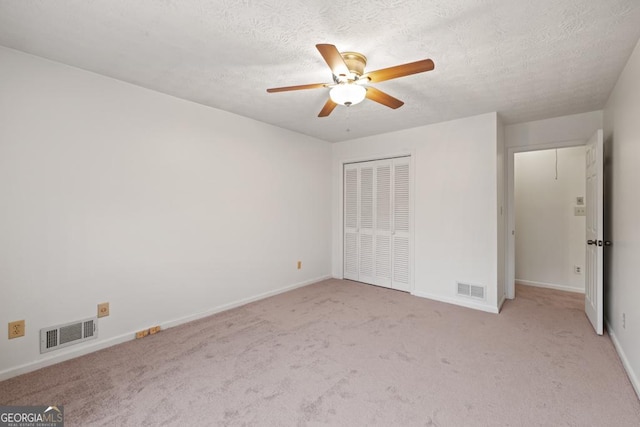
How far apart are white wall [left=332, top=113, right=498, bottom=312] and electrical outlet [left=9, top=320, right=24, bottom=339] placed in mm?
4020

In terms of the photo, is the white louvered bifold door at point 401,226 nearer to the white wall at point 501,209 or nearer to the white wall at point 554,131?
the white wall at point 501,209

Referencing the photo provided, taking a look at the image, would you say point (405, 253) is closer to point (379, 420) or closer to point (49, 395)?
point (379, 420)

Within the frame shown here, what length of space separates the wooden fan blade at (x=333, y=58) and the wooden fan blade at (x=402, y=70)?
20 cm

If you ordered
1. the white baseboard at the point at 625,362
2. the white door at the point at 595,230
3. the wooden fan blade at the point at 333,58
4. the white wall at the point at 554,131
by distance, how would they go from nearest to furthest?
1. the wooden fan blade at the point at 333,58
2. the white baseboard at the point at 625,362
3. the white door at the point at 595,230
4. the white wall at the point at 554,131

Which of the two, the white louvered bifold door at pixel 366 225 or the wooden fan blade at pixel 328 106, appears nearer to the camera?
the wooden fan blade at pixel 328 106

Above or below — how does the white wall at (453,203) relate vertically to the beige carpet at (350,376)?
above

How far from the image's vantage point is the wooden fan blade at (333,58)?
160 cm

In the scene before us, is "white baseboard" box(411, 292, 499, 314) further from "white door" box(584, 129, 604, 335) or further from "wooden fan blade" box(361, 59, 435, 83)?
"wooden fan blade" box(361, 59, 435, 83)

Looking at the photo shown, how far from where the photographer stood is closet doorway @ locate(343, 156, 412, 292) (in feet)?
14.0

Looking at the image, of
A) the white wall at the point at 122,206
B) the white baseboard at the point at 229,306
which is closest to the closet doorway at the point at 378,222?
the white baseboard at the point at 229,306

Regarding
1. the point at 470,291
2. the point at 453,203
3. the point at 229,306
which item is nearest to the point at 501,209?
the point at 453,203

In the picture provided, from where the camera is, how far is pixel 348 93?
2.07 meters

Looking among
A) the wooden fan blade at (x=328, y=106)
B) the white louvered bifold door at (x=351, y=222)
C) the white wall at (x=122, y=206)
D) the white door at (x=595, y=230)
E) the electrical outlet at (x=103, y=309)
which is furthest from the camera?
the white louvered bifold door at (x=351, y=222)

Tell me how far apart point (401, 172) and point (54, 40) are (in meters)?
3.80
